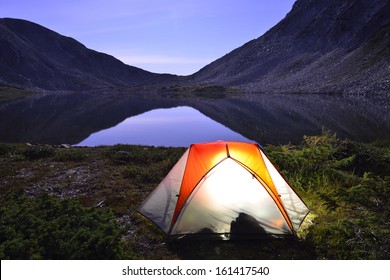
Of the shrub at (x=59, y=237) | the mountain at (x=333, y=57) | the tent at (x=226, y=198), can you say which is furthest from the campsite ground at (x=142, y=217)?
the mountain at (x=333, y=57)

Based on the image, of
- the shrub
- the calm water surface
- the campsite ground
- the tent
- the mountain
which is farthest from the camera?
the mountain

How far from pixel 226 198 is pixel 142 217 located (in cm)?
252

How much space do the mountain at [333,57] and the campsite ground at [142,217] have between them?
77.3 metres

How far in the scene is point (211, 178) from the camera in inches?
336

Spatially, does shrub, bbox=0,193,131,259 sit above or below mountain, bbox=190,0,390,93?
below

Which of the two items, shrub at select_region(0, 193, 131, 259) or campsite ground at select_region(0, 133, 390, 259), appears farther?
campsite ground at select_region(0, 133, 390, 259)

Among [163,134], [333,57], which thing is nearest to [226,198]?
[163,134]

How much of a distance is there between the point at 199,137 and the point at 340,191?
1109 inches

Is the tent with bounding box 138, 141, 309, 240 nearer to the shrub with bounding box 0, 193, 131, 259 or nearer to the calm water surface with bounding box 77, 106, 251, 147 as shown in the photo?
the shrub with bounding box 0, 193, 131, 259

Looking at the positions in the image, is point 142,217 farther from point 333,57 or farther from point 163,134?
point 333,57

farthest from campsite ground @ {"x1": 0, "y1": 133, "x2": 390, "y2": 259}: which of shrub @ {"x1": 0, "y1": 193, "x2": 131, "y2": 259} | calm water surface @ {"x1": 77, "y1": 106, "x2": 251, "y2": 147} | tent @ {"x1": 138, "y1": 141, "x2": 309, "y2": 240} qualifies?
calm water surface @ {"x1": 77, "y1": 106, "x2": 251, "y2": 147}

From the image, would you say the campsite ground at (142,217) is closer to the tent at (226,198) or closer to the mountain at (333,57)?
the tent at (226,198)

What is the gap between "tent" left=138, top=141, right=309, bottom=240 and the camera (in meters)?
8.23

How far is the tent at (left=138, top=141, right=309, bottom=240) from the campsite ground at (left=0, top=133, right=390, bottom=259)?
300 mm
